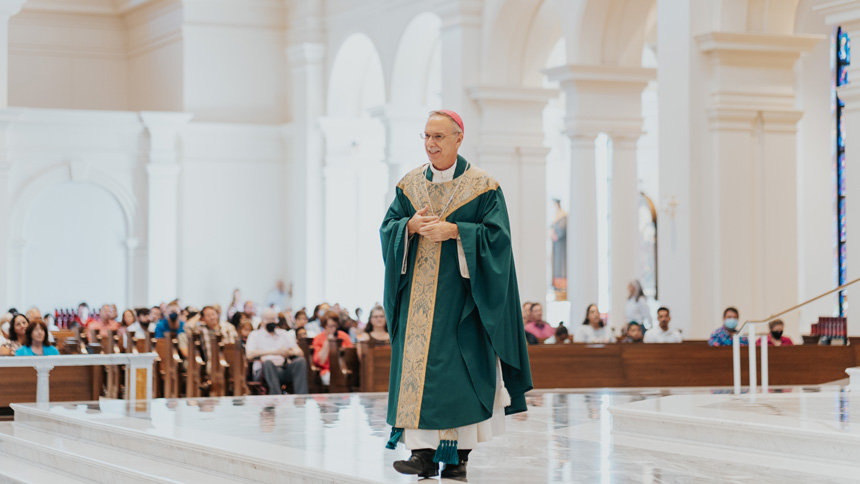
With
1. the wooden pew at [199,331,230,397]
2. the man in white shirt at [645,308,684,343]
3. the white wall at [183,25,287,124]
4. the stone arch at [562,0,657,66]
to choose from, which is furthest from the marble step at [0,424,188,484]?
the white wall at [183,25,287,124]

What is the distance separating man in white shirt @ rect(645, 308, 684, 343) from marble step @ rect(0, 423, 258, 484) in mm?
7269

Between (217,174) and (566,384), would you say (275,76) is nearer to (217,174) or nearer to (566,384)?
(217,174)

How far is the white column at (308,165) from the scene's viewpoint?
25.9 m

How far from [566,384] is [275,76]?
15.8m

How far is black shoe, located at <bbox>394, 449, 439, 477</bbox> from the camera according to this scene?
260 inches

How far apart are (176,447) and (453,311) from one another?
268 cm

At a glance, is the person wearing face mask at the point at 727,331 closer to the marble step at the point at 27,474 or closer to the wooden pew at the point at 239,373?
the wooden pew at the point at 239,373

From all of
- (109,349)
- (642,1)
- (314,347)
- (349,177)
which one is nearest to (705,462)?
(314,347)

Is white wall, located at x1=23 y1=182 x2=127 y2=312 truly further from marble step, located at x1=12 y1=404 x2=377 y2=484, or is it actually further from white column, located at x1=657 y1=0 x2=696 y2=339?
marble step, located at x1=12 y1=404 x2=377 y2=484

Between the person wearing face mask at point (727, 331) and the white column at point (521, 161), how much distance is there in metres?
5.75

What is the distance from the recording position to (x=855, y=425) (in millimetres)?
8039

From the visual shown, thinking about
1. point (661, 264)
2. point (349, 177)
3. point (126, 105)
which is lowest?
point (661, 264)

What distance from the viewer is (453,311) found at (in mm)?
6641

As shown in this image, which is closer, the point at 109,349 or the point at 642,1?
the point at 109,349
